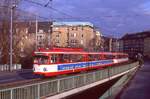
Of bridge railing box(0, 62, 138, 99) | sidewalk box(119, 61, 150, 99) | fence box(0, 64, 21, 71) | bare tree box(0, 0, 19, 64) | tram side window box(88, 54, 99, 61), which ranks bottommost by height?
sidewalk box(119, 61, 150, 99)

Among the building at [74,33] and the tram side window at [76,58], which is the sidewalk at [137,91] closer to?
the tram side window at [76,58]

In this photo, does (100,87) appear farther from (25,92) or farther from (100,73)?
(25,92)

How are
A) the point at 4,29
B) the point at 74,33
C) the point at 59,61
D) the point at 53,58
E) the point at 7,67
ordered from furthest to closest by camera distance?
1. the point at 74,33
2. the point at 4,29
3. the point at 7,67
4. the point at 59,61
5. the point at 53,58

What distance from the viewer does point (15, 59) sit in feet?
202

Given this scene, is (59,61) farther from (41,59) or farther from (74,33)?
(74,33)

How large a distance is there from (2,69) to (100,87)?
23.0m

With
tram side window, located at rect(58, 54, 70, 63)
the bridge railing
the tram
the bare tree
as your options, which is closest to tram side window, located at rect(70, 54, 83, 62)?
the tram

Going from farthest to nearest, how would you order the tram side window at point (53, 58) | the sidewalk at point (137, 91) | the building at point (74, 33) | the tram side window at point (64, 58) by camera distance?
the building at point (74, 33) < the tram side window at point (64, 58) < the tram side window at point (53, 58) < the sidewalk at point (137, 91)

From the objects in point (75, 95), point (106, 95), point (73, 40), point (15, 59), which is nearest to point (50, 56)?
point (75, 95)

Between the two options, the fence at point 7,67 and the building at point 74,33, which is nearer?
the fence at point 7,67

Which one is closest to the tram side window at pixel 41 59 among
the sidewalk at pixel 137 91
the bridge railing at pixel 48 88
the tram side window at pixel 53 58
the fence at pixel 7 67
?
the tram side window at pixel 53 58

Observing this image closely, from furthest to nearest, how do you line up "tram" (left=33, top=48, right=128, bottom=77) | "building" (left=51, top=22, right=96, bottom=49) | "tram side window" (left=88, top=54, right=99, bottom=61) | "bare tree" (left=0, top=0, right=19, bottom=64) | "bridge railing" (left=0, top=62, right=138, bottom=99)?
"building" (left=51, top=22, right=96, bottom=49)
"bare tree" (left=0, top=0, right=19, bottom=64)
"tram side window" (left=88, top=54, right=99, bottom=61)
"tram" (left=33, top=48, right=128, bottom=77)
"bridge railing" (left=0, top=62, right=138, bottom=99)

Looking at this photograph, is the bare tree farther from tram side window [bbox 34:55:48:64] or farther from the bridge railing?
the bridge railing

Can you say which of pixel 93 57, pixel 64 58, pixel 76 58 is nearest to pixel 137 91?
pixel 64 58
